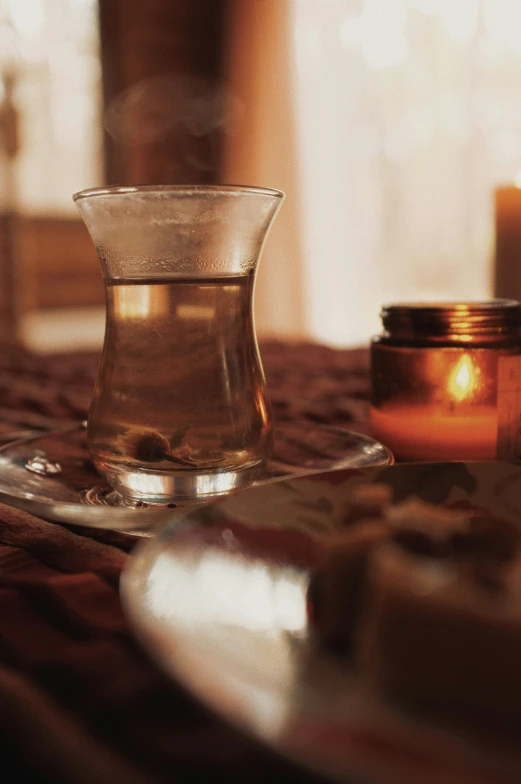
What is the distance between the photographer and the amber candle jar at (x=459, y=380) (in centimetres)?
49

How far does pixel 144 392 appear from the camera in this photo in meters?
0.43

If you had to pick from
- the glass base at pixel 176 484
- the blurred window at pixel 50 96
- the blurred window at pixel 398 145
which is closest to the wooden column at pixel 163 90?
the blurred window at pixel 50 96

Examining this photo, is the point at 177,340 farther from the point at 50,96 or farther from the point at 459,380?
the point at 50,96

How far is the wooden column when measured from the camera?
3543 millimetres

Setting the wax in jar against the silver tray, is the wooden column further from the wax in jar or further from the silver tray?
the silver tray

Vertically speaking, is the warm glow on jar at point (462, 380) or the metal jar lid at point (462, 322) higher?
the metal jar lid at point (462, 322)

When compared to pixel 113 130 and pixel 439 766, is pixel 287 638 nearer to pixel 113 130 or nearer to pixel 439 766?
pixel 439 766

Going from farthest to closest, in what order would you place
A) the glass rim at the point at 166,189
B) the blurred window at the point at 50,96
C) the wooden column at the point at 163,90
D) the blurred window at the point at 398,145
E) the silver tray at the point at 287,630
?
1. the wooden column at the point at 163,90
2. the blurred window at the point at 50,96
3. the blurred window at the point at 398,145
4. the glass rim at the point at 166,189
5. the silver tray at the point at 287,630

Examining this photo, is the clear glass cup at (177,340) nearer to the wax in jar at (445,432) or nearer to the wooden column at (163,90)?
the wax in jar at (445,432)

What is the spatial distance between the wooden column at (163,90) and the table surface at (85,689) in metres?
3.36

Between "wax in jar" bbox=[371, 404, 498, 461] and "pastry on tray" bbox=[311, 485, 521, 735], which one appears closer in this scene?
"pastry on tray" bbox=[311, 485, 521, 735]

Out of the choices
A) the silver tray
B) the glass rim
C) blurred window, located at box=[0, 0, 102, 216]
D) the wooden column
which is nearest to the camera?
the silver tray

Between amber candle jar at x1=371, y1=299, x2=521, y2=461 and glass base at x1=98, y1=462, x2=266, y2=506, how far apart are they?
0.13 meters

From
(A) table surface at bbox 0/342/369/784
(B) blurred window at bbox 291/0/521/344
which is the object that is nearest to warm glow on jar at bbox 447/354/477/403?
(A) table surface at bbox 0/342/369/784
